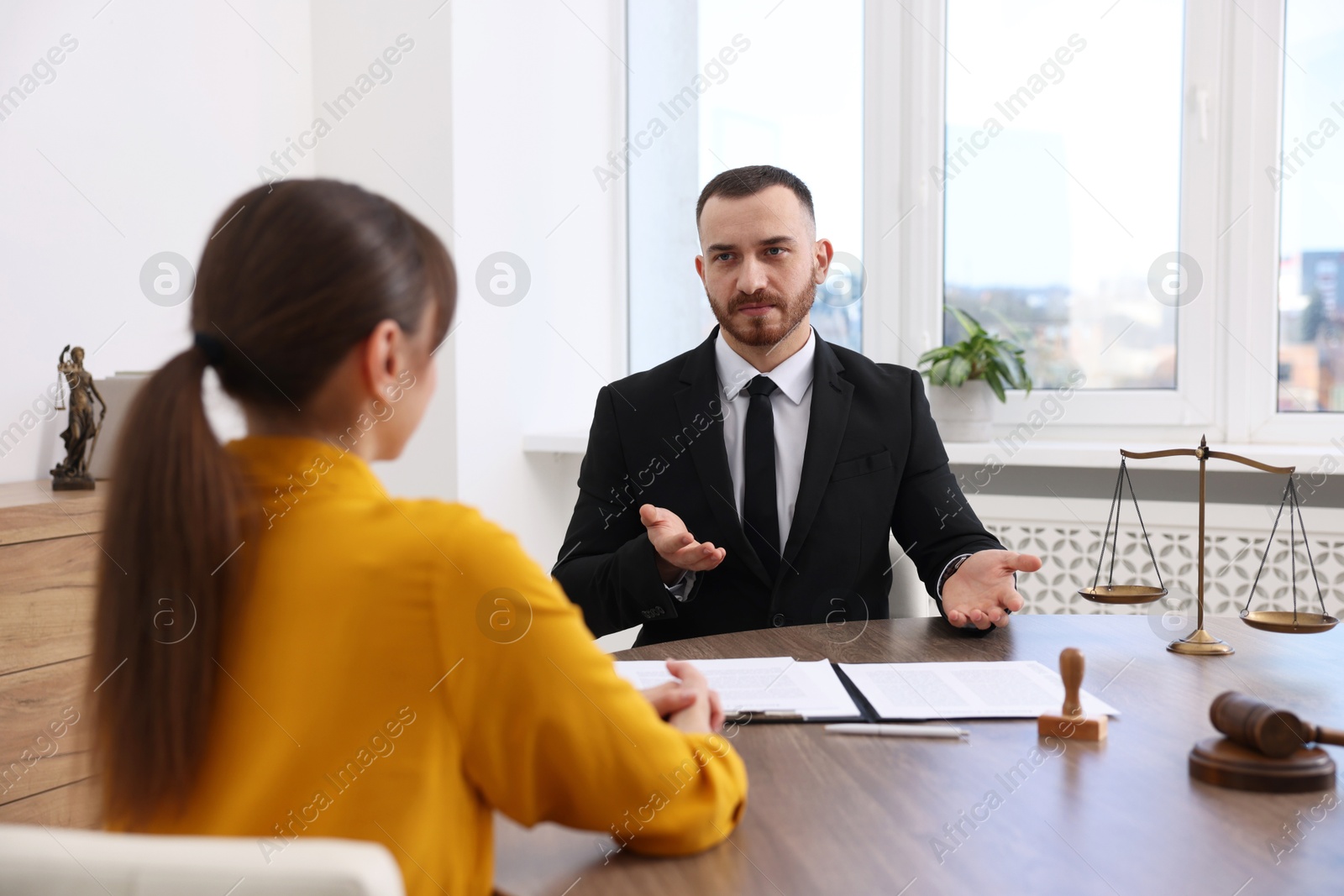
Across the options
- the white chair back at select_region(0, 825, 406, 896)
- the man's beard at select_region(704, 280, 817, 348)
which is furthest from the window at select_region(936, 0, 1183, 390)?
the white chair back at select_region(0, 825, 406, 896)

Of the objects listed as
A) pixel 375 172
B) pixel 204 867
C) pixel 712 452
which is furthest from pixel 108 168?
pixel 204 867

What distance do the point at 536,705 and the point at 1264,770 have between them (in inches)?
28.9

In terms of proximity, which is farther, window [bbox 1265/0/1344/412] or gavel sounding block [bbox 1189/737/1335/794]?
window [bbox 1265/0/1344/412]

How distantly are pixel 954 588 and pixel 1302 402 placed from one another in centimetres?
178

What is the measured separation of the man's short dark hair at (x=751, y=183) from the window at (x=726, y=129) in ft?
4.43

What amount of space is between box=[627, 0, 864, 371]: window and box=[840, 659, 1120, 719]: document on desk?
2259 millimetres

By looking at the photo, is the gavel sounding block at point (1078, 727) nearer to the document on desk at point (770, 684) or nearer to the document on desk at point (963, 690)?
the document on desk at point (963, 690)

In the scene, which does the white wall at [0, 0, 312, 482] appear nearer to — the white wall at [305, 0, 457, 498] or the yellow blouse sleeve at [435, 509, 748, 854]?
the white wall at [305, 0, 457, 498]

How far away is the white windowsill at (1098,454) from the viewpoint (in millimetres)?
2736

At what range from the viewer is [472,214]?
3.41 m

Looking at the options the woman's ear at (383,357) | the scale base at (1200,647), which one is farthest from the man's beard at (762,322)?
the woman's ear at (383,357)

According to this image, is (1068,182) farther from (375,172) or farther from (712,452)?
(375,172)

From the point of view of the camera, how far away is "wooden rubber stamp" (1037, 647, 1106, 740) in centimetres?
121

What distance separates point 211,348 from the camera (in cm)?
85
